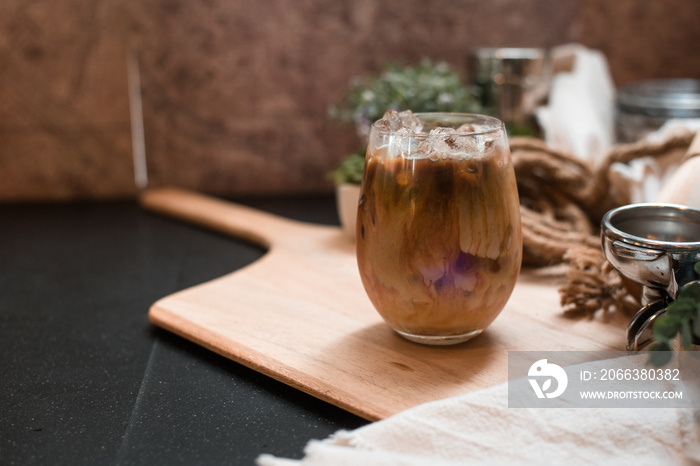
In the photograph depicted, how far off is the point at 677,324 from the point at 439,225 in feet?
0.77

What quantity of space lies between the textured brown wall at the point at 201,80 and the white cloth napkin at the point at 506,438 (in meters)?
0.98

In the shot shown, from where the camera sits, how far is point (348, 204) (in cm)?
116

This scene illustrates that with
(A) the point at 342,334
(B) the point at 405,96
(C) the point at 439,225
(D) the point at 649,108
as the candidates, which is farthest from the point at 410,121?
(D) the point at 649,108

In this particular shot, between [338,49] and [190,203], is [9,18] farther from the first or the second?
[338,49]

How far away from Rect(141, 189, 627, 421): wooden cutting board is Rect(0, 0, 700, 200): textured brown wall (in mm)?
538

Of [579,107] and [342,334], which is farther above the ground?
[579,107]

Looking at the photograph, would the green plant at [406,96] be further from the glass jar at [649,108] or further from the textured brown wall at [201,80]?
the glass jar at [649,108]

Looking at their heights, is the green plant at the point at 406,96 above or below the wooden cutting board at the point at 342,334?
above

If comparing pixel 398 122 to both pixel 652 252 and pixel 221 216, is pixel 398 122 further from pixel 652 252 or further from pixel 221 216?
pixel 221 216

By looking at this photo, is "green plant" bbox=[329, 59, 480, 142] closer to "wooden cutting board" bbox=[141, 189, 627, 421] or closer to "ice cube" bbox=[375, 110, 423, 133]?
"wooden cutting board" bbox=[141, 189, 627, 421]

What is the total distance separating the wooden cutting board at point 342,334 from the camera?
68 centimetres

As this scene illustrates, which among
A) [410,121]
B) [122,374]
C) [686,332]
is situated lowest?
[122,374]

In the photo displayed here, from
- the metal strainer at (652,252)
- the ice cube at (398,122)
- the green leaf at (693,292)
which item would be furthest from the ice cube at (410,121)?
the green leaf at (693,292)

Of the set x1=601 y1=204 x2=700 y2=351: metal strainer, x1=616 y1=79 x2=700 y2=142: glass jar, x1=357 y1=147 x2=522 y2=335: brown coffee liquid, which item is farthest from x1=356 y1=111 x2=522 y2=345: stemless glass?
x1=616 y1=79 x2=700 y2=142: glass jar
